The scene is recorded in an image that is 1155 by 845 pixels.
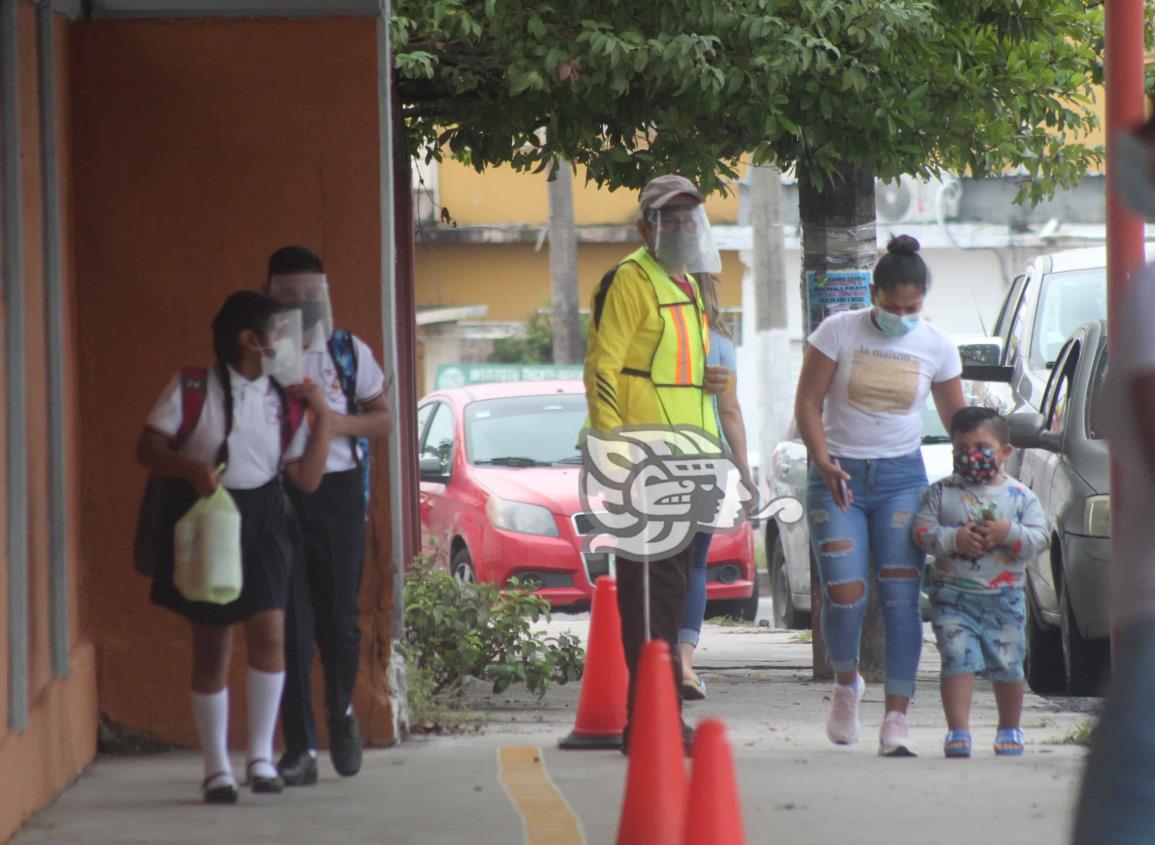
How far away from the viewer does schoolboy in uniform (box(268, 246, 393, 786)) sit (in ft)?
20.8

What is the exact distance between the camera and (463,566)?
12.8 m

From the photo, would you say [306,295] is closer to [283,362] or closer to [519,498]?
[283,362]

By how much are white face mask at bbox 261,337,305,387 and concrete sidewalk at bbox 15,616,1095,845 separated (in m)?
1.29

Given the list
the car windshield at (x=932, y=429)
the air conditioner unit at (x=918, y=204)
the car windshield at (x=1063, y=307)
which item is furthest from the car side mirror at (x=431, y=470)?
the air conditioner unit at (x=918, y=204)

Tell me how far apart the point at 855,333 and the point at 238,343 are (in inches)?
91.5

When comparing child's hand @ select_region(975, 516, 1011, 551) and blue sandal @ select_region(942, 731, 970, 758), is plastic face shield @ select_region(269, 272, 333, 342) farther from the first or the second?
blue sandal @ select_region(942, 731, 970, 758)

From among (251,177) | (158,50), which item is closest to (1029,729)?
(251,177)

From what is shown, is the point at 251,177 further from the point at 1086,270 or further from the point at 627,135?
the point at 1086,270

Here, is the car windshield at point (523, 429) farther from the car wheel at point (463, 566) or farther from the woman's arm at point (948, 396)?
the woman's arm at point (948, 396)

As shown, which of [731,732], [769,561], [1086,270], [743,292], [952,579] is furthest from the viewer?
[743,292]

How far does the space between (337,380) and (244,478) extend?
0.52 metres

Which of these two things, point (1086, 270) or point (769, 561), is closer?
point (1086, 270)

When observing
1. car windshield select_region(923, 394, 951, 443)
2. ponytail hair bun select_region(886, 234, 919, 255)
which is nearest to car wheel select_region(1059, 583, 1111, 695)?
ponytail hair bun select_region(886, 234, 919, 255)

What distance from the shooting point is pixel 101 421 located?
6.98m
